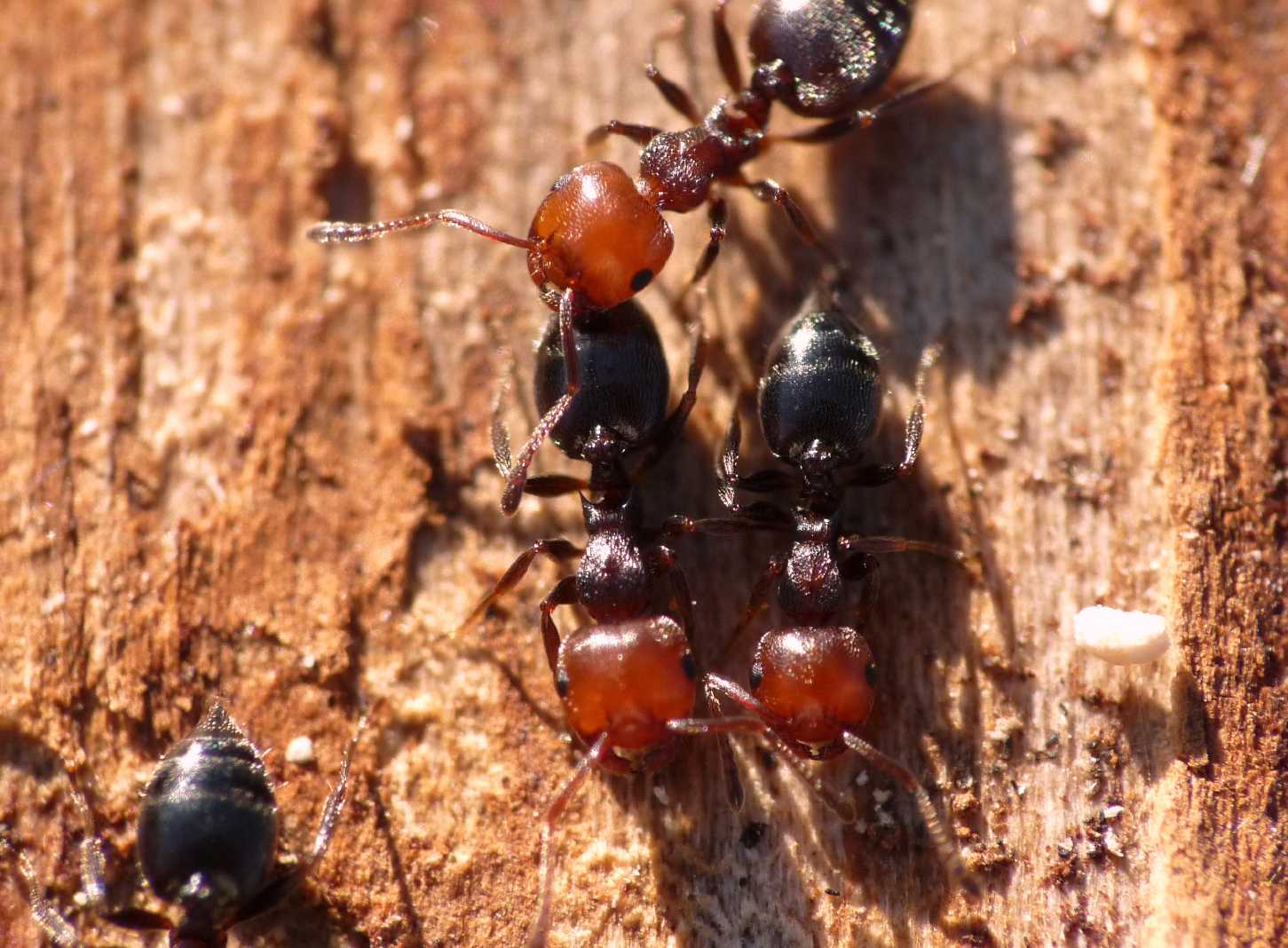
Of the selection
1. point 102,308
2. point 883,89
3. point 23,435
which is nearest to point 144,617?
point 23,435

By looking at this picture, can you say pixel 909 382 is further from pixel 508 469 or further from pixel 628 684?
pixel 628 684

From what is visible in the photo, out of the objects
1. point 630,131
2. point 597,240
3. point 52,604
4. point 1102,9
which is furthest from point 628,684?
point 1102,9

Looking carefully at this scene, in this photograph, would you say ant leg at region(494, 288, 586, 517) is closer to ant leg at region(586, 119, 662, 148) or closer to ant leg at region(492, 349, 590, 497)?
ant leg at region(492, 349, 590, 497)

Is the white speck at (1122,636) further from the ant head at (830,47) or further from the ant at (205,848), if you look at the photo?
the ant at (205,848)

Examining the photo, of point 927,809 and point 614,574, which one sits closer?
point 927,809

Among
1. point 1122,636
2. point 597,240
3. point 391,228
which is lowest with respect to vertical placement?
point 1122,636
